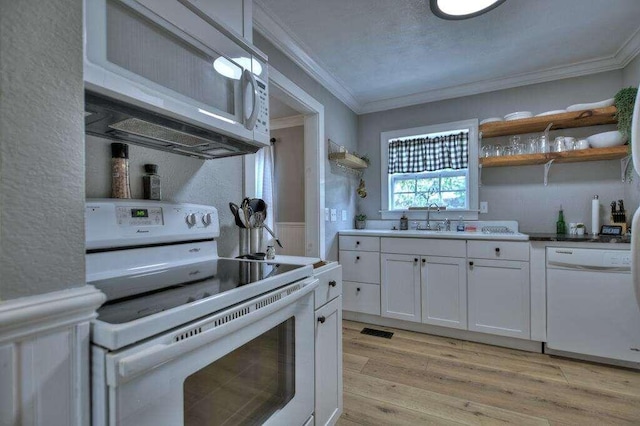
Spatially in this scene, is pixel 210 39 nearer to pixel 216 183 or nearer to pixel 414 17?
pixel 216 183

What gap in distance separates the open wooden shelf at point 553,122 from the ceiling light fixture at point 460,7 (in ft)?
3.86

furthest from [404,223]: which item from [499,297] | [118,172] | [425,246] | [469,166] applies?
[118,172]

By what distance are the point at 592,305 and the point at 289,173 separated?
3.36m

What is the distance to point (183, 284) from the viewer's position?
0.92 m

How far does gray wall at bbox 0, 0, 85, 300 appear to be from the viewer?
476 mm

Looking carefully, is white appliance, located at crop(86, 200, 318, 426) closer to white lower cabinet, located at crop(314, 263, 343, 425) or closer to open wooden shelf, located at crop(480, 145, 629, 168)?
white lower cabinet, located at crop(314, 263, 343, 425)

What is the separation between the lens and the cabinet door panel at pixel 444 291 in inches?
102

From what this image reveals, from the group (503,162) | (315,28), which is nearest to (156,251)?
(315,28)

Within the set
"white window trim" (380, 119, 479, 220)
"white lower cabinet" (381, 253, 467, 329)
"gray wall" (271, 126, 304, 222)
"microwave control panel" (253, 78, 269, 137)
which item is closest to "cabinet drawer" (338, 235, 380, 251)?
"white lower cabinet" (381, 253, 467, 329)

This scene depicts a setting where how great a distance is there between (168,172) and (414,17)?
6.08ft

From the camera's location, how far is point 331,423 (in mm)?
1430

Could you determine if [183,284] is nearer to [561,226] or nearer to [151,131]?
[151,131]

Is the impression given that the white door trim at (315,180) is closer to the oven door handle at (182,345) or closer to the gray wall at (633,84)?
the oven door handle at (182,345)

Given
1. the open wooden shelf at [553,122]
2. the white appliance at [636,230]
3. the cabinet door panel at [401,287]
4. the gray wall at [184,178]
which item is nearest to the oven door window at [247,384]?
the gray wall at [184,178]
